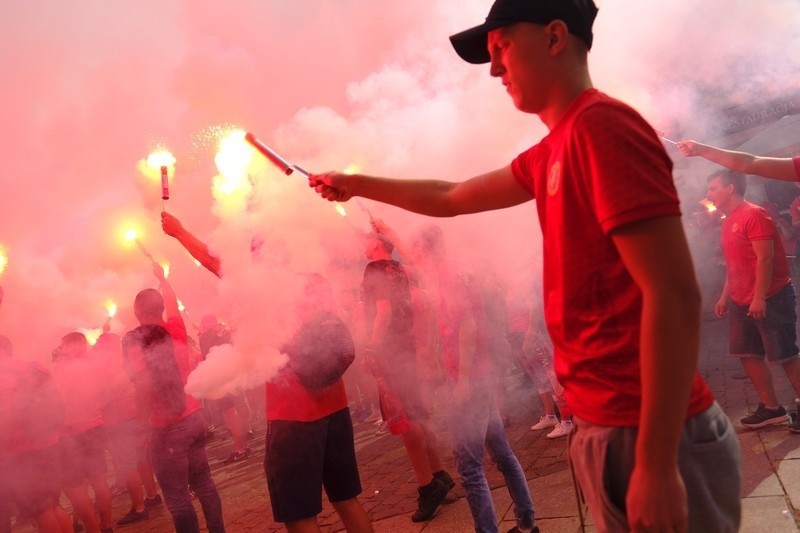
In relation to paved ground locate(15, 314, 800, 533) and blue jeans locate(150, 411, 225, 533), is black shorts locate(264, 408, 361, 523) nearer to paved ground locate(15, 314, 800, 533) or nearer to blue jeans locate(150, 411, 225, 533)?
paved ground locate(15, 314, 800, 533)

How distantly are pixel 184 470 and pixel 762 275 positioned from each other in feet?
15.0

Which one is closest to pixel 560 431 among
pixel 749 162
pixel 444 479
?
pixel 444 479

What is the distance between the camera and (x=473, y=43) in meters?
1.72

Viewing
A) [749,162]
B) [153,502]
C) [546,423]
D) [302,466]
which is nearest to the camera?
[302,466]

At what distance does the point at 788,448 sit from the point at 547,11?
374 cm

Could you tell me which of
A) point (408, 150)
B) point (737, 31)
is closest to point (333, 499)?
point (408, 150)

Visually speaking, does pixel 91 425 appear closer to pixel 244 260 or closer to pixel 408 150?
pixel 244 260

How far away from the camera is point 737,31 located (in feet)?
21.2

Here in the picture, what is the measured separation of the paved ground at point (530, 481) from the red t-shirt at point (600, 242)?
2249 mm

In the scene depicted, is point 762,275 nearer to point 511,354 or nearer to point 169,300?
point 511,354

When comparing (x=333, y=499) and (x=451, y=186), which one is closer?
(x=451, y=186)

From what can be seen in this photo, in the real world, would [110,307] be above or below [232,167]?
above

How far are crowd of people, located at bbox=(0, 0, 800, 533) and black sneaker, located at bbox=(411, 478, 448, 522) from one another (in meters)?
0.01

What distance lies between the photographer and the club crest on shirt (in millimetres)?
Answer: 1364
